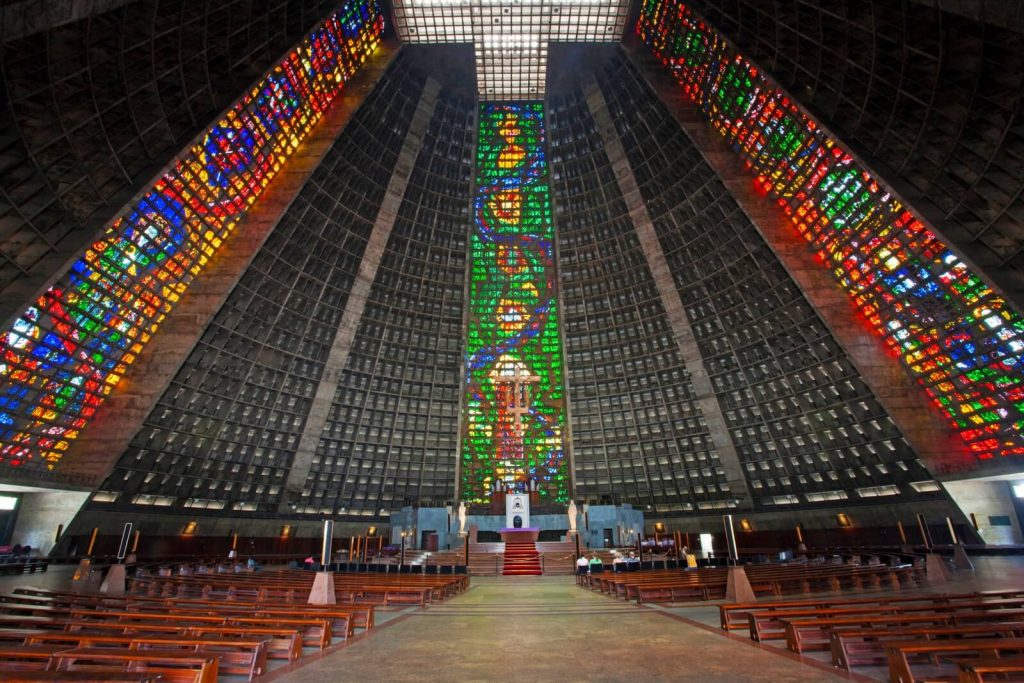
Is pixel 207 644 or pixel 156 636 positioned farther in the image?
pixel 156 636

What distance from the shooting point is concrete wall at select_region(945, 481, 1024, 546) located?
2750cm

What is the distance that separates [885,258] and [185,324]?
38.2m

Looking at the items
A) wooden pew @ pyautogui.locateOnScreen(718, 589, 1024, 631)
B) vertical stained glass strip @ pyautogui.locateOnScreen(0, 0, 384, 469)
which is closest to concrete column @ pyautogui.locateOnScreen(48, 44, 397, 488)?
vertical stained glass strip @ pyautogui.locateOnScreen(0, 0, 384, 469)

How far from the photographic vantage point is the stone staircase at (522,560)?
83.1ft

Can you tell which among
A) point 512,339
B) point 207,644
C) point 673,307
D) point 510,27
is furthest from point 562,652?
point 510,27

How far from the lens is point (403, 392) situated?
135 ft

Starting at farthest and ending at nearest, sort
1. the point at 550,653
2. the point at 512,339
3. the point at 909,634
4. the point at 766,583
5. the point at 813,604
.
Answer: the point at 512,339 → the point at 766,583 → the point at 813,604 → the point at 550,653 → the point at 909,634

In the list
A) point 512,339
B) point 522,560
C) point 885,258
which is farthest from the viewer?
point 512,339

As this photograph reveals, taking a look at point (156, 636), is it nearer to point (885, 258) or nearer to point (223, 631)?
point (223, 631)

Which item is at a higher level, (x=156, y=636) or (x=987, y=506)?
(x=987, y=506)

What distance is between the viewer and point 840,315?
29.9 meters

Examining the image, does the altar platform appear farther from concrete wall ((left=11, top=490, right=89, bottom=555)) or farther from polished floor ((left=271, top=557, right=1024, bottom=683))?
concrete wall ((left=11, top=490, right=89, bottom=555))

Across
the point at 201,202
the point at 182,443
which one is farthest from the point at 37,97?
the point at 182,443

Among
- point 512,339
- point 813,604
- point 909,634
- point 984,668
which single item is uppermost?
point 512,339
